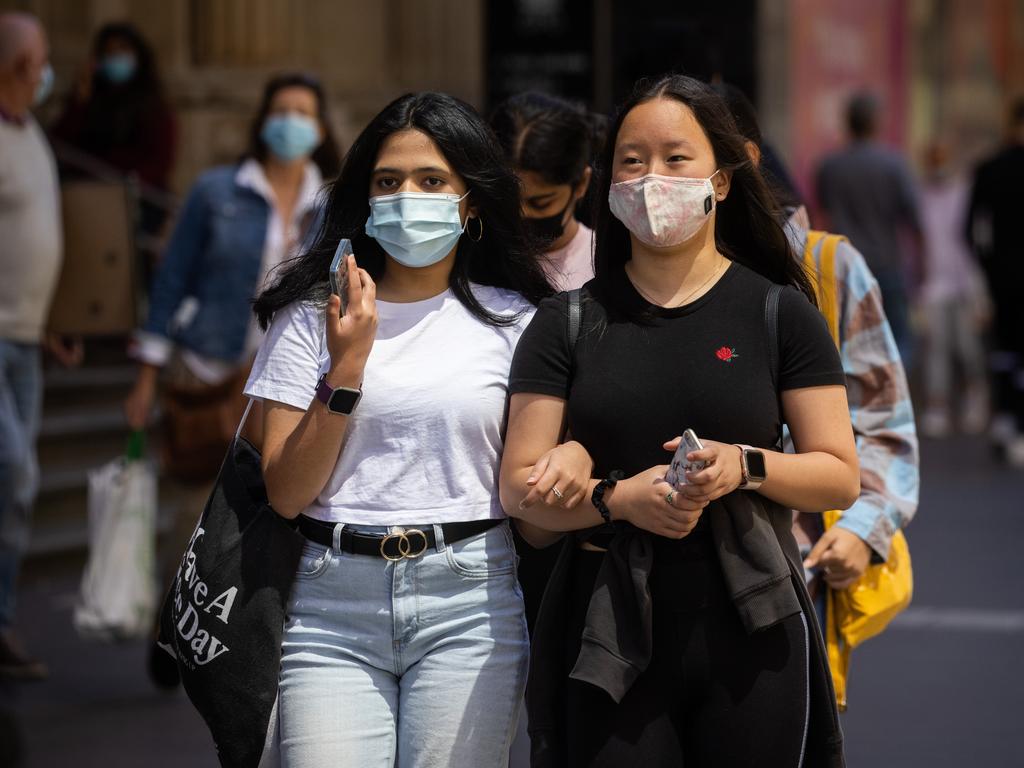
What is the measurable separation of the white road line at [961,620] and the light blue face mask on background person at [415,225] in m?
4.46

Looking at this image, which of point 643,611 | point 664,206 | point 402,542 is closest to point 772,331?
→ point 664,206

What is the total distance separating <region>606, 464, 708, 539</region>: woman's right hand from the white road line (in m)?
4.56

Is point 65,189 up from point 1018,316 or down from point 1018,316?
up

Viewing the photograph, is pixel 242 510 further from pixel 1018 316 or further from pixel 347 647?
pixel 1018 316

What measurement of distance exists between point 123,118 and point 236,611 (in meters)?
7.01

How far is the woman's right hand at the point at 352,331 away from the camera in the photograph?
3.17 m

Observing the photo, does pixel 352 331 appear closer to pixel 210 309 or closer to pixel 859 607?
pixel 859 607

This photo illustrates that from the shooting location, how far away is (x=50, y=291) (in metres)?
6.70

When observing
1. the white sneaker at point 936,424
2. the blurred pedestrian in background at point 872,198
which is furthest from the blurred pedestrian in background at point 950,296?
the blurred pedestrian in background at point 872,198

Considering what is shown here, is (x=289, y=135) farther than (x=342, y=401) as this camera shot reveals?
Yes

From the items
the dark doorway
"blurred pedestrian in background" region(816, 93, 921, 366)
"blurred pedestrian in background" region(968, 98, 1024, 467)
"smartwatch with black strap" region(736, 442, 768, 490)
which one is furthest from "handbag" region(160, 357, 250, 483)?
the dark doorway

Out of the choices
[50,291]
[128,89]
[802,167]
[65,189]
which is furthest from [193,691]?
[802,167]

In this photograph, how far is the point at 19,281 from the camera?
21.2 ft

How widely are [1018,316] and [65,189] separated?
7.36 meters
